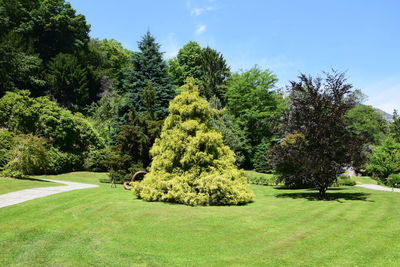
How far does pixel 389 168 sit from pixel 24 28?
49.6 m

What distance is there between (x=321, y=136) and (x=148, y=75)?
24766 millimetres

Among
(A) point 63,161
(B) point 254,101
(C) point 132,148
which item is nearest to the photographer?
(C) point 132,148

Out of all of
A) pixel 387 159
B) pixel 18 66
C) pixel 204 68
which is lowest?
pixel 387 159

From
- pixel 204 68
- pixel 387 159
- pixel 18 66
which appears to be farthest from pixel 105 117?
pixel 387 159

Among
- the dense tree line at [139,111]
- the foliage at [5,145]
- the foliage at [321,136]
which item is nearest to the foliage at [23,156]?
the dense tree line at [139,111]

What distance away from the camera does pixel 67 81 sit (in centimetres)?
4131

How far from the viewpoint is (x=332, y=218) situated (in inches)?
370

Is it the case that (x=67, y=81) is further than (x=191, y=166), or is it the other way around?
(x=67, y=81)

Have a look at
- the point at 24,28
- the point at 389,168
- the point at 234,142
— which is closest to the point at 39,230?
the point at 234,142

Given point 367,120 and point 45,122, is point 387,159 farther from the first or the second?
point 45,122

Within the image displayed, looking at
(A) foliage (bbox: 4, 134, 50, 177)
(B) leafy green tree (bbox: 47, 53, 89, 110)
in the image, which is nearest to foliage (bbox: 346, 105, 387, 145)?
(B) leafy green tree (bbox: 47, 53, 89, 110)

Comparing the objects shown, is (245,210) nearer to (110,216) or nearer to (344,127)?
(110,216)

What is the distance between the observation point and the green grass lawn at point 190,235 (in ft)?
19.2

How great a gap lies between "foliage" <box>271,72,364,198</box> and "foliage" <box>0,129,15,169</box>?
1654 centimetres
